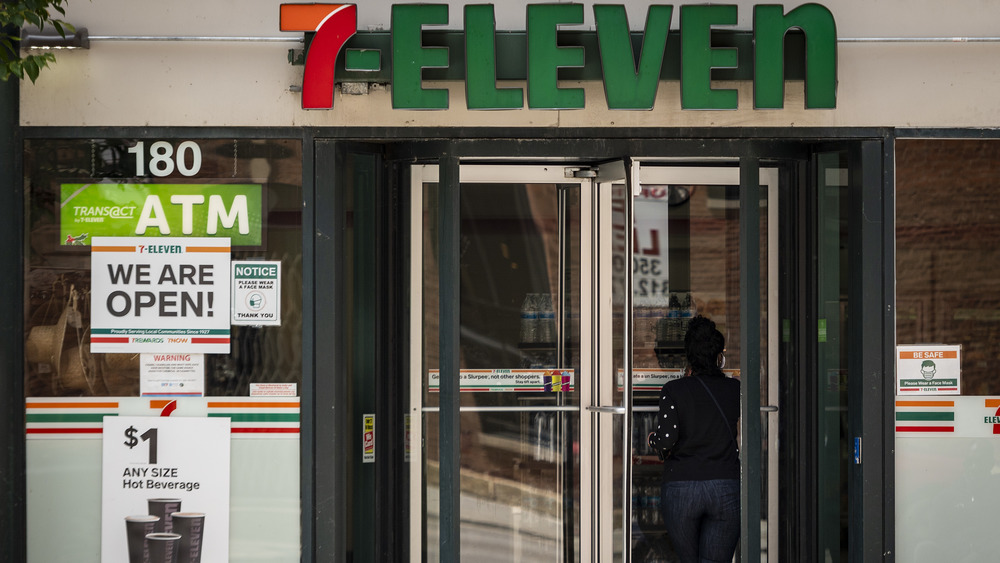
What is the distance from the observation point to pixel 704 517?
496cm

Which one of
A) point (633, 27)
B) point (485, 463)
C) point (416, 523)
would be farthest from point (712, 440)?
point (633, 27)

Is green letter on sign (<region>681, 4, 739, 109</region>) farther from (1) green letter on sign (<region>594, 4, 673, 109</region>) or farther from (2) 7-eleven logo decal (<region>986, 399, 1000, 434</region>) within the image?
(2) 7-eleven logo decal (<region>986, 399, 1000, 434</region>)

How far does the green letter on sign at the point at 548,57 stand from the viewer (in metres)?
4.50

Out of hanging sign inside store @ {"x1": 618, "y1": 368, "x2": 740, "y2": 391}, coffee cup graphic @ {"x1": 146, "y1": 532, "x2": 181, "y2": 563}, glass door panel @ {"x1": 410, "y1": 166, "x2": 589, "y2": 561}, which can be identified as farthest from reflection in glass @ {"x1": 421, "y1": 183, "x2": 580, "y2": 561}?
coffee cup graphic @ {"x1": 146, "y1": 532, "x2": 181, "y2": 563}

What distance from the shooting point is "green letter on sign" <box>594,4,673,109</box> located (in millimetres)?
4484

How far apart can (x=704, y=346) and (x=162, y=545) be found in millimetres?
2889

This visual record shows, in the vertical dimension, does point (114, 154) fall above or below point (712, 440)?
above

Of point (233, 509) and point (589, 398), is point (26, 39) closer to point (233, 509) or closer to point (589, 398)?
point (233, 509)

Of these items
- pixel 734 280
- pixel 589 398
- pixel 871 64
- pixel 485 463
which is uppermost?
pixel 871 64

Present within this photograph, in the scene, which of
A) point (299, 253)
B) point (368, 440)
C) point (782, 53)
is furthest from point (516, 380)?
point (782, 53)

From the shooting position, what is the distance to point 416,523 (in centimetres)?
535

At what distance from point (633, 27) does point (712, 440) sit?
2.11 m

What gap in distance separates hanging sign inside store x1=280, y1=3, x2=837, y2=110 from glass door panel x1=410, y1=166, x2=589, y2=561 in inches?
40.2

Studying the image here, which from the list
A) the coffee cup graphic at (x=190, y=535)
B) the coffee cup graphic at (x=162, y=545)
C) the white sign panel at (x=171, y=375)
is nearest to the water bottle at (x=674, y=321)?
the white sign panel at (x=171, y=375)
